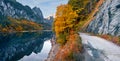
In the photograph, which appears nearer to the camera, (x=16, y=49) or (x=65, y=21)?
(x=65, y=21)

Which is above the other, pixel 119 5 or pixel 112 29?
pixel 119 5

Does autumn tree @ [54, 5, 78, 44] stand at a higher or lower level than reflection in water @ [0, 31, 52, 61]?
higher

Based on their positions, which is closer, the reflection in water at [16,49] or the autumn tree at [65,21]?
the autumn tree at [65,21]

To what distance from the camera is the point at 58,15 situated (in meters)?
47.1

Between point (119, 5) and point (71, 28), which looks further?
point (71, 28)

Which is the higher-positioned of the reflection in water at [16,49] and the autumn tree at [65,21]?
the autumn tree at [65,21]

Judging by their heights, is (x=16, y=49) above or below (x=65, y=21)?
below

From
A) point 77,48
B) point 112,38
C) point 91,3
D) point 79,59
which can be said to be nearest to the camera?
point 79,59

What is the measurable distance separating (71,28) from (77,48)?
18.7m

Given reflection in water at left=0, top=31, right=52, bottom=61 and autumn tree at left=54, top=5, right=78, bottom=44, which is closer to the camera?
autumn tree at left=54, top=5, right=78, bottom=44

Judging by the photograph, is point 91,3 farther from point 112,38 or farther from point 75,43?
point 75,43

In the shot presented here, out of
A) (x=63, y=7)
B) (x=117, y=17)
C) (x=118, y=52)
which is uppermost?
(x=63, y=7)

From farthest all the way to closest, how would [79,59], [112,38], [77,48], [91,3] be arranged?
[91,3] → [112,38] → [77,48] → [79,59]

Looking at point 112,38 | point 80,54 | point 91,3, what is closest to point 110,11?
point 112,38
